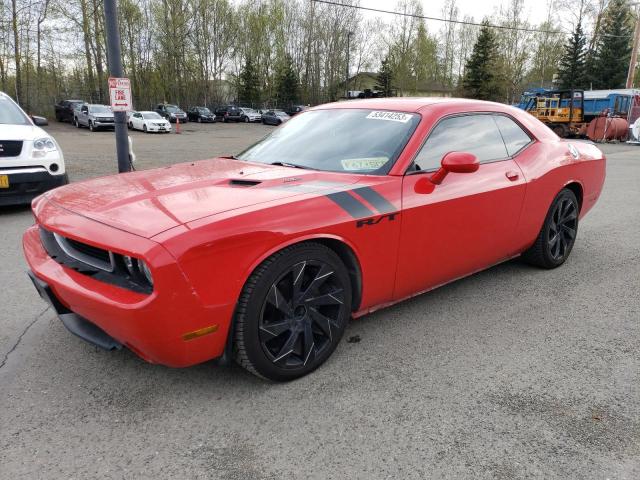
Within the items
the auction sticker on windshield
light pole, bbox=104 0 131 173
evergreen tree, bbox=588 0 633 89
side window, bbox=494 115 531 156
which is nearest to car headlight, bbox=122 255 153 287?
the auction sticker on windshield

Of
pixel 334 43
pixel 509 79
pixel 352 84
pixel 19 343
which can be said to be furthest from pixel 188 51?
pixel 19 343

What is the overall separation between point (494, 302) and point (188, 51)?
51768 millimetres

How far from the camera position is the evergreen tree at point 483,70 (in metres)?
45.0

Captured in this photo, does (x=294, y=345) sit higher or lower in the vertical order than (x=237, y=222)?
lower

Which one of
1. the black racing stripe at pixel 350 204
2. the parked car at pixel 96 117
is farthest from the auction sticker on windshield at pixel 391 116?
the parked car at pixel 96 117

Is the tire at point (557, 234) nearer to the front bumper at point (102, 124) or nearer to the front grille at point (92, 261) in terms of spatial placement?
the front grille at point (92, 261)

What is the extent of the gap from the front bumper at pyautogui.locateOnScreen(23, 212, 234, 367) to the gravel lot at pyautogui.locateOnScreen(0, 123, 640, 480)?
0.34m

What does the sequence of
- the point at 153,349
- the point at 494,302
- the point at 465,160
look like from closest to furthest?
1. the point at 153,349
2. the point at 465,160
3. the point at 494,302

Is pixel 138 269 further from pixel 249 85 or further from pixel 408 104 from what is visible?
pixel 249 85

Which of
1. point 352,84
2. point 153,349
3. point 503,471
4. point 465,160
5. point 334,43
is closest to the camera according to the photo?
point 503,471

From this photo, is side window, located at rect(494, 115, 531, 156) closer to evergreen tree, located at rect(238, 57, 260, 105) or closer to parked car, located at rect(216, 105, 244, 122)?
parked car, located at rect(216, 105, 244, 122)

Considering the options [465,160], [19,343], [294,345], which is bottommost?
[19,343]

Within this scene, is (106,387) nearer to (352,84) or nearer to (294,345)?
(294,345)

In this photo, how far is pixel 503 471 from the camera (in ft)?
6.61
